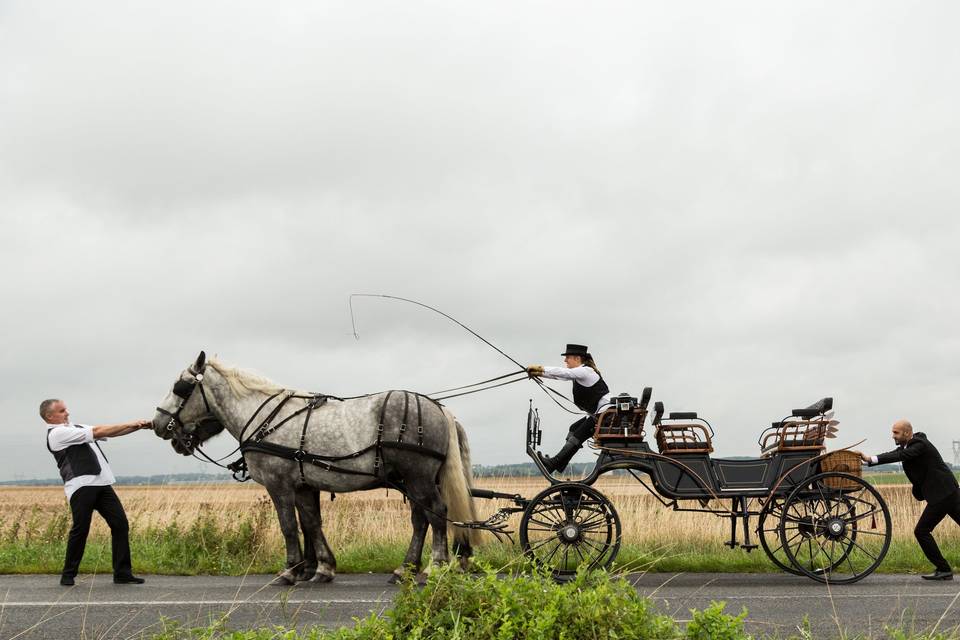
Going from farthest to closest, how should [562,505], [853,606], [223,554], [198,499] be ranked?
[198,499] → [223,554] → [562,505] → [853,606]

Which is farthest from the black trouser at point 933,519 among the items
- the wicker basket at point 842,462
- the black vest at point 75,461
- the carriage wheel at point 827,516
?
the black vest at point 75,461

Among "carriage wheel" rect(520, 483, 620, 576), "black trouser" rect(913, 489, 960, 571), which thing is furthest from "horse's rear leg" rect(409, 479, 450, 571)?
"black trouser" rect(913, 489, 960, 571)

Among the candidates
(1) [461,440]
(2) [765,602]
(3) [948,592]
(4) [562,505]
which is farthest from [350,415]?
(3) [948,592]

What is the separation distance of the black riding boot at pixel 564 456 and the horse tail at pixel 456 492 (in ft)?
3.19

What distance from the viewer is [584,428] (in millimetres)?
9703

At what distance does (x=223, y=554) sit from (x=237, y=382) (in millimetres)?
2249

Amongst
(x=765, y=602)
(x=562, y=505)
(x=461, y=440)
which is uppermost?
(x=461, y=440)

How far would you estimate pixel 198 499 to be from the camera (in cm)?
1402

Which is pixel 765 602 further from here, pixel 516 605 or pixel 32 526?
pixel 32 526

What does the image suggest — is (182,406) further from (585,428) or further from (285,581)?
(585,428)

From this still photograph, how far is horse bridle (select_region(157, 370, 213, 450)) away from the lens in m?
9.84

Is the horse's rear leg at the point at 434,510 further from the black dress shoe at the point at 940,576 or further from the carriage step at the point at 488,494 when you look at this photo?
the black dress shoe at the point at 940,576

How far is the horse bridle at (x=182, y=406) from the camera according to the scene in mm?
9844

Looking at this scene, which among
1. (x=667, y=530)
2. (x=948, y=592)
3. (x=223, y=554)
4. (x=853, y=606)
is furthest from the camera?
(x=667, y=530)
